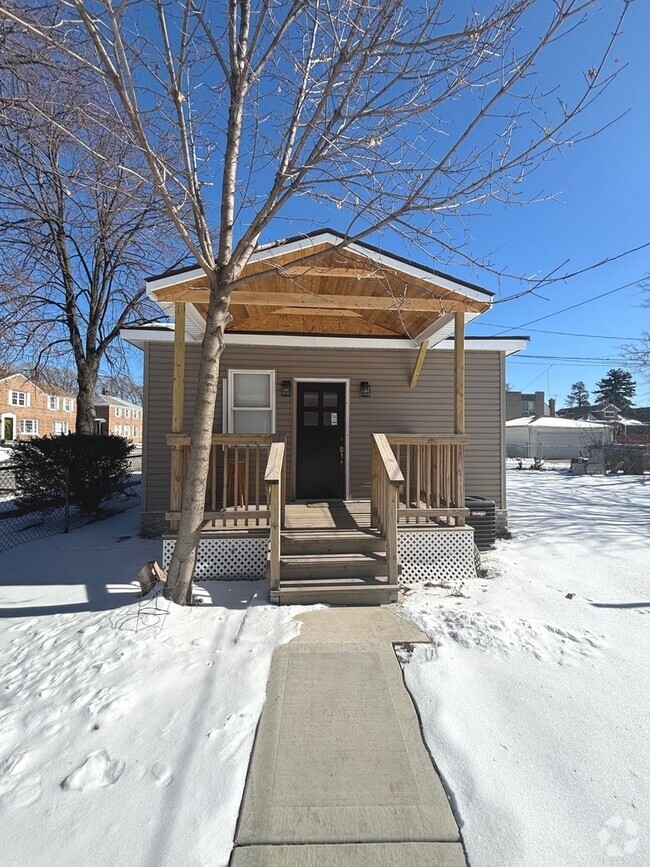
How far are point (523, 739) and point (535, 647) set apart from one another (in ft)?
3.23

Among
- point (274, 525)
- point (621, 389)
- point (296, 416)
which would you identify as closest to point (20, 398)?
point (296, 416)

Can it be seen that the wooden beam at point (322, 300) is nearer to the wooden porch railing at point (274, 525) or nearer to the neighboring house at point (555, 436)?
the wooden porch railing at point (274, 525)

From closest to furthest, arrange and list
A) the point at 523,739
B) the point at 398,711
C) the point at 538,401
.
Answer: the point at 523,739 → the point at 398,711 → the point at 538,401

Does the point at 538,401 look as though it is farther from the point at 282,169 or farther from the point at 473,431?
the point at 282,169

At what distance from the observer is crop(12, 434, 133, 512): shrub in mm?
7855

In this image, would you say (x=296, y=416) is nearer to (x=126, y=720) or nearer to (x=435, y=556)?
(x=435, y=556)

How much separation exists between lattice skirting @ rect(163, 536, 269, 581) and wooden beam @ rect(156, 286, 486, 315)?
2479mm

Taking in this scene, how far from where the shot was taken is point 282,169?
3619 mm

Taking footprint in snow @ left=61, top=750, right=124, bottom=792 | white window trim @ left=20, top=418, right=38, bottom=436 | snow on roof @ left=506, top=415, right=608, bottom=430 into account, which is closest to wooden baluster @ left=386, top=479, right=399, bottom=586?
footprint in snow @ left=61, top=750, right=124, bottom=792

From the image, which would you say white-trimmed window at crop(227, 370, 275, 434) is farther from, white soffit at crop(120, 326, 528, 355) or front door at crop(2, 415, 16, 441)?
front door at crop(2, 415, 16, 441)

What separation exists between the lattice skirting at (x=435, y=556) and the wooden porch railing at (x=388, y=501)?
0.39 meters

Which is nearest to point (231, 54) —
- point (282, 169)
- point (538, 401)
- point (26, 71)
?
point (282, 169)

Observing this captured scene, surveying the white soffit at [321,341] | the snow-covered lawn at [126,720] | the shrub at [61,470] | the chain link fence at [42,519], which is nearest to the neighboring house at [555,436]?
the white soffit at [321,341]

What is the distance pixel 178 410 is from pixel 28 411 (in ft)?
133
